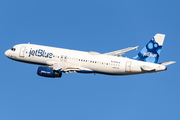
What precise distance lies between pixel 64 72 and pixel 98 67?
6.66 meters

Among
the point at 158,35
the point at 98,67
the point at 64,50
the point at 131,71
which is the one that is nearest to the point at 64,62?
the point at 64,50

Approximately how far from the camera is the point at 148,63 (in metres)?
65.8

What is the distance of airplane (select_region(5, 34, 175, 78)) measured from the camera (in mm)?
66000

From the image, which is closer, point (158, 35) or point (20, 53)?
point (158, 35)

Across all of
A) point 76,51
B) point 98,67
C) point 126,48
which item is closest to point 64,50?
point 76,51

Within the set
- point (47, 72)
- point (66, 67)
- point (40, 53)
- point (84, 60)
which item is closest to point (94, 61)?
point (84, 60)

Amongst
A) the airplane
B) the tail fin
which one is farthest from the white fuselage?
the tail fin

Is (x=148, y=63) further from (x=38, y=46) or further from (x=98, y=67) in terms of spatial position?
(x=38, y=46)

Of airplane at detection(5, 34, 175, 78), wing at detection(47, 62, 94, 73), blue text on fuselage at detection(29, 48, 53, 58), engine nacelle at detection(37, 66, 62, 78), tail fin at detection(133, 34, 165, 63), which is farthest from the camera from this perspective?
blue text on fuselage at detection(29, 48, 53, 58)

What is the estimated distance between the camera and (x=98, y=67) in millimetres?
67500

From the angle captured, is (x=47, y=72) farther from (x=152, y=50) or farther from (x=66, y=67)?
(x=152, y=50)

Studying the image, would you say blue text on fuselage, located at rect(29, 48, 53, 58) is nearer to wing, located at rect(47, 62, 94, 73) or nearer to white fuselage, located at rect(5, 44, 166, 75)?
white fuselage, located at rect(5, 44, 166, 75)

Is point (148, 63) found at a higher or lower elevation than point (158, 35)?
lower

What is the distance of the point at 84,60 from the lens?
68.0 m
